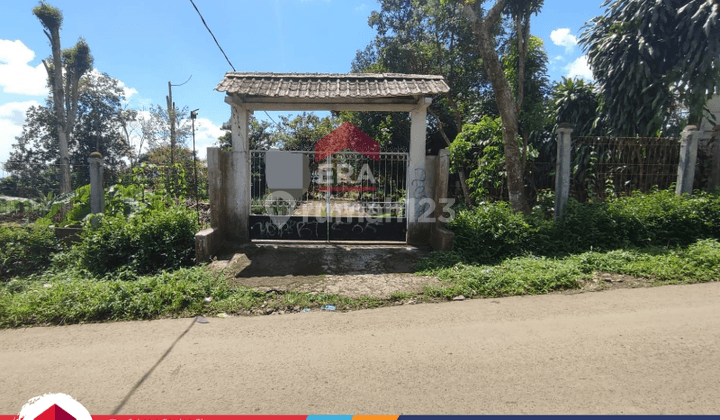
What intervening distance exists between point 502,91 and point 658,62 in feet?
17.4

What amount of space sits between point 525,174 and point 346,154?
4116 mm

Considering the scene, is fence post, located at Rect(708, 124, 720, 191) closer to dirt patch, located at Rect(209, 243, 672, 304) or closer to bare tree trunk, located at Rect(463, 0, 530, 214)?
bare tree trunk, located at Rect(463, 0, 530, 214)

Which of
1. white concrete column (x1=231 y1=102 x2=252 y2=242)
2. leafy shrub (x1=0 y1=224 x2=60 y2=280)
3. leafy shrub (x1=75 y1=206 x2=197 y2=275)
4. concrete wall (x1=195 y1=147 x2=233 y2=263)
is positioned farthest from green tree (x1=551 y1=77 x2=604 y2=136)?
leafy shrub (x1=0 y1=224 x2=60 y2=280)

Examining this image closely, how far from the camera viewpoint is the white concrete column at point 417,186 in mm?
6738

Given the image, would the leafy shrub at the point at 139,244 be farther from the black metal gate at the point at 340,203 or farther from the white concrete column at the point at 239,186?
the black metal gate at the point at 340,203

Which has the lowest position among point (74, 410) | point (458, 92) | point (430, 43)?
point (74, 410)

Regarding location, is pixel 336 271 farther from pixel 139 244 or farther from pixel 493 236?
pixel 139 244

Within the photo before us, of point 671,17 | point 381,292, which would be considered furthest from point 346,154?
point 671,17

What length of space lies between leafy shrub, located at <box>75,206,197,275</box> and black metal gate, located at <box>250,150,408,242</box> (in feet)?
4.50

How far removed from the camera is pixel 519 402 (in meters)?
2.35

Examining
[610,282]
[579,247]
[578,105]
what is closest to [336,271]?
[610,282]

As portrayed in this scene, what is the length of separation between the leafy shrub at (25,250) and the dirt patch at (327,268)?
109 inches

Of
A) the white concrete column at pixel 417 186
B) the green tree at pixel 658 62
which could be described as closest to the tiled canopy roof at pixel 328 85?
the white concrete column at pixel 417 186

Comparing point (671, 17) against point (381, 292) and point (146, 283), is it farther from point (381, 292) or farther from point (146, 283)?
point (146, 283)
